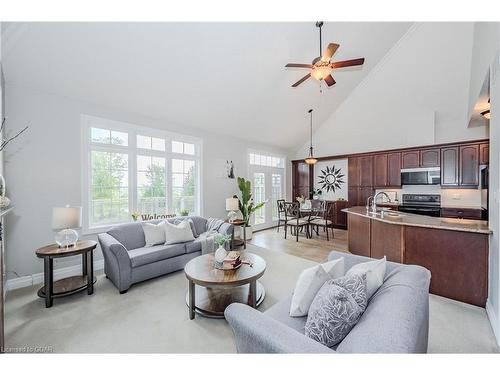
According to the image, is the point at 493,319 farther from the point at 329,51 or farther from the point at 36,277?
the point at 36,277

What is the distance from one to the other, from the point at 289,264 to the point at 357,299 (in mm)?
2615

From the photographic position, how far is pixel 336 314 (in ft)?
3.71

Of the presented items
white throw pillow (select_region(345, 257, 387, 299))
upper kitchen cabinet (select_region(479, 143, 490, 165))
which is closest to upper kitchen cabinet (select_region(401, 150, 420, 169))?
upper kitchen cabinet (select_region(479, 143, 490, 165))

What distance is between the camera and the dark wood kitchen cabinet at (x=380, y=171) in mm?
5914

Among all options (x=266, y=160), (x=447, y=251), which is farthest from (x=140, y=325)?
(x=266, y=160)

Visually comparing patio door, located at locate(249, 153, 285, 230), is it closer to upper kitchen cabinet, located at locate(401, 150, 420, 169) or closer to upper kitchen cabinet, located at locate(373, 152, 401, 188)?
upper kitchen cabinet, located at locate(373, 152, 401, 188)

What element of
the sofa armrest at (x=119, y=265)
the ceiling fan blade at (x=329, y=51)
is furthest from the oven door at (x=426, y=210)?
the sofa armrest at (x=119, y=265)

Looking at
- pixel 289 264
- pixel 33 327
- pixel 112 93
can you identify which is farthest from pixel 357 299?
pixel 112 93

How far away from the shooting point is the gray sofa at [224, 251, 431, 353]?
0.91 meters

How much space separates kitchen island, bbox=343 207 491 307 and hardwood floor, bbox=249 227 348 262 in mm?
1352

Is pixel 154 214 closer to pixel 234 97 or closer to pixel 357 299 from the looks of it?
pixel 234 97

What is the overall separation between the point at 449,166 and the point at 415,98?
1.84m

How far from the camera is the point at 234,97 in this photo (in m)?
4.44

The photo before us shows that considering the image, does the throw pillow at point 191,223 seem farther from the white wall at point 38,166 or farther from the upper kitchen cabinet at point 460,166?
the upper kitchen cabinet at point 460,166
